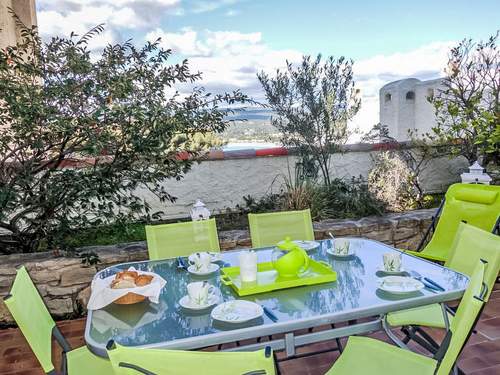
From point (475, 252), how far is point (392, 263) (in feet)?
1.33

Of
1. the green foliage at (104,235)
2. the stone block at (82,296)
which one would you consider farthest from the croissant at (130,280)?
the stone block at (82,296)

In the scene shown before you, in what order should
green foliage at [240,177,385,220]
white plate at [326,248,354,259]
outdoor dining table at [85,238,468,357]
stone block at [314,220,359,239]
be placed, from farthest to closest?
green foliage at [240,177,385,220], stone block at [314,220,359,239], white plate at [326,248,354,259], outdoor dining table at [85,238,468,357]

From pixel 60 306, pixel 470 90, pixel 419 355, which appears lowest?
pixel 60 306

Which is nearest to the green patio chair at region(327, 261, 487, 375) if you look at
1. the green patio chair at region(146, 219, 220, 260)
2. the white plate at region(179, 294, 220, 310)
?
the white plate at region(179, 294, 220, 310)

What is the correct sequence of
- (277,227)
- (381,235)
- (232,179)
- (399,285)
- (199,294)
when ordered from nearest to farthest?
(199,294), (399,285), (277,227), (381,235), (232,179)

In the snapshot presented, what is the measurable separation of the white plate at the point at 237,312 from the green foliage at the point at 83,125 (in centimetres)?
170

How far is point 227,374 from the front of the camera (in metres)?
1.08

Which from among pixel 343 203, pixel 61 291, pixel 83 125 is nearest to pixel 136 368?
pixel 83 125

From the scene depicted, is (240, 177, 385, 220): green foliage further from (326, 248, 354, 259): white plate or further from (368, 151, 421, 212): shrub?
(326, 248, 354, 259): white plate

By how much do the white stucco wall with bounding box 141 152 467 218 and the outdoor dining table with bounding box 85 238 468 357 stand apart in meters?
2.46

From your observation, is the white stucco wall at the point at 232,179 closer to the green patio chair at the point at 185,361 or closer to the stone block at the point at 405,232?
the stone block at the point at 405,232

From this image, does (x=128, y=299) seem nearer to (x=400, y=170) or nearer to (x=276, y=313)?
(x=276, y=313)

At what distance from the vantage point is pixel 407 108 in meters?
6.95

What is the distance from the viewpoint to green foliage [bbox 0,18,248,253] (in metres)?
2.96
